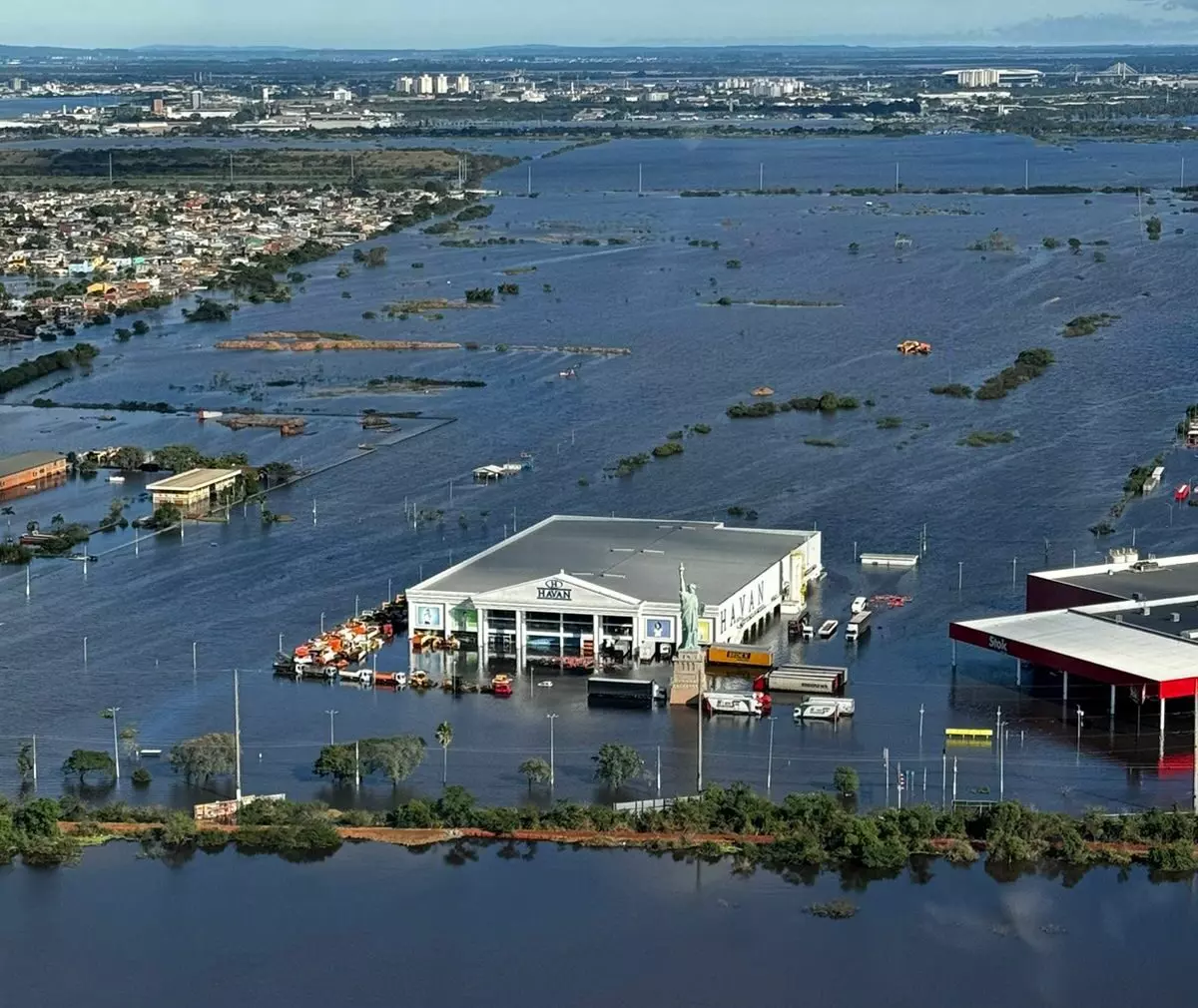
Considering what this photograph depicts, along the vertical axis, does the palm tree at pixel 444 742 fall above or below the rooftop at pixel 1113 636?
below

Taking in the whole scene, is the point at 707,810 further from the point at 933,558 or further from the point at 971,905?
the point at 933,558

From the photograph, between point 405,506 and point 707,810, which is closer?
point 707,810

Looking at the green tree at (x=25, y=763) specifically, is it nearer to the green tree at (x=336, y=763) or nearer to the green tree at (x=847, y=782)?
the green tree at (x=336, y=763)

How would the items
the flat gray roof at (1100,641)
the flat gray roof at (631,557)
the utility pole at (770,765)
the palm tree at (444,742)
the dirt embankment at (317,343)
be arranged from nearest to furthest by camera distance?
the utility pole at (770,765)
the palm tree at (444,742)
the flat gray roof at (1100,641)
the flat gray roof at (631,557)
the dirt embankment at (317,343)

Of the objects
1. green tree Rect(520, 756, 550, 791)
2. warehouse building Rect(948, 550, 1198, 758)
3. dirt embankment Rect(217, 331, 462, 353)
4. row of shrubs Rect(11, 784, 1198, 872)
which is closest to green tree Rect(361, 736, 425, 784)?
row of shrubs Rect(11, 784, 1198, 872)

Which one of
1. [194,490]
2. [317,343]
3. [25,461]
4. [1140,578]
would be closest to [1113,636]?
[1140,578]

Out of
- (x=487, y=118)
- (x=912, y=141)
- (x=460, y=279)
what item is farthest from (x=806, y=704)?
(x=487, y=118)

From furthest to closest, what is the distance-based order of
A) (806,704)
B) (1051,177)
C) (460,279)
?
(1051,177) → (460,279) → (806,704)

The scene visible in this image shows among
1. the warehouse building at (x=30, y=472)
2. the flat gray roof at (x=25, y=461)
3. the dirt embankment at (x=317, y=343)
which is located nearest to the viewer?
the warehouse building at (x=30, y=472)

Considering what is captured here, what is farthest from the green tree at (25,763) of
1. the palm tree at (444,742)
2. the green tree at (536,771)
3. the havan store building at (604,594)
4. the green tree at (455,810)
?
the havan store building at (604,594)
